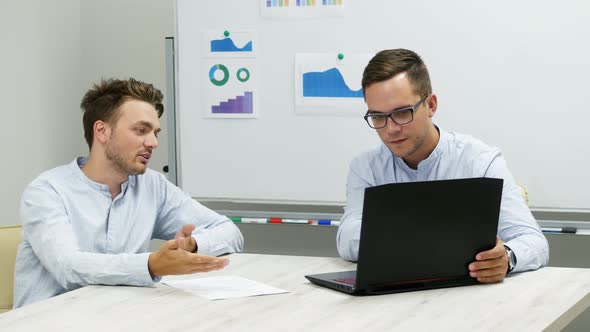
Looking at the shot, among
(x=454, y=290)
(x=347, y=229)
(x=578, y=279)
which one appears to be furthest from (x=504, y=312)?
(x=347, y=229)

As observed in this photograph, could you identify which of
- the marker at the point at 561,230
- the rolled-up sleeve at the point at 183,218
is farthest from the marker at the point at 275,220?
the marker at the point at 561,230

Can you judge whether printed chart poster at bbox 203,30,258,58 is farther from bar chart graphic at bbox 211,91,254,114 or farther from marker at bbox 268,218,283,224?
marker at bbox 268,218,283,224

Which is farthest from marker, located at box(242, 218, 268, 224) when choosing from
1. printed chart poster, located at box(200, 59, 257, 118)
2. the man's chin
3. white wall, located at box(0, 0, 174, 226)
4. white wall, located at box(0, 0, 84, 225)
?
the man's chin

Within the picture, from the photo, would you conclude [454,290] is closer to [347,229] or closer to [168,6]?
[347,229]

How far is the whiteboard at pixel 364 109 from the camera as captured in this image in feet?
11.5

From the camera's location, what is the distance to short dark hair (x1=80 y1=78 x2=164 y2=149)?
2.76 m

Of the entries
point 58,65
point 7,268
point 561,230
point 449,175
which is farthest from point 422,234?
point 58,65

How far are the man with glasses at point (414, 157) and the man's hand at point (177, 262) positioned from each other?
1.64 ft

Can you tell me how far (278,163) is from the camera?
12.8ft

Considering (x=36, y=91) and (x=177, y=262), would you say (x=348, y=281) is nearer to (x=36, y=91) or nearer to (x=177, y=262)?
(x=177, y=262)

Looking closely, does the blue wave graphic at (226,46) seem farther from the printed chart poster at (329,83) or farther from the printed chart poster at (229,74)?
the printed chart poster at (329,83)

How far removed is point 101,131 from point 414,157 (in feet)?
3.29

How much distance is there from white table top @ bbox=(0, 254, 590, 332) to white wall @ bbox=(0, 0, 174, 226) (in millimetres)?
2234

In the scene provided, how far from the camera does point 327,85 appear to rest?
3.80 meters
